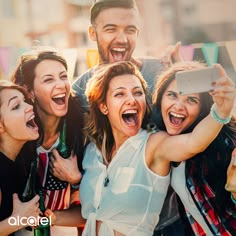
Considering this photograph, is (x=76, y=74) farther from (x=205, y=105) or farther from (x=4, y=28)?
(x=205, y=105)

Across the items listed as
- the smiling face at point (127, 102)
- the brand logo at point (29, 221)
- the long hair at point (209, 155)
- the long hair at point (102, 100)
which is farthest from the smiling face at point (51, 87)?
the brand logo at point (29, 221)

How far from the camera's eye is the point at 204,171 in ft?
10.1

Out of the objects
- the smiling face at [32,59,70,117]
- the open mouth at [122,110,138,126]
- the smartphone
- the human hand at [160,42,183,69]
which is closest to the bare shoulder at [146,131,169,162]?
the open mouth at [122,110,138,126]

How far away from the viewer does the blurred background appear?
3029 mm

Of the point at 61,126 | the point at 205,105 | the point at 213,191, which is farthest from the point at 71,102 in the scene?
the point at 213,191

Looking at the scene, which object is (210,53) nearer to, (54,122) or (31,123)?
(54,122)

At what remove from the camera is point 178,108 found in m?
2.99

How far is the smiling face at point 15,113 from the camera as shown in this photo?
120 inches

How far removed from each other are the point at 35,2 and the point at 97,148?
34.7 inches

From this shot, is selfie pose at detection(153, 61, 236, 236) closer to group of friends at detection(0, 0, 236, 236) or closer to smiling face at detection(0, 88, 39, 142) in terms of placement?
group of friends at detection(0, 0, 236, 236)

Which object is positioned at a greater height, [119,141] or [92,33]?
[92,33]

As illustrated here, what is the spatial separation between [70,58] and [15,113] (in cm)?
43

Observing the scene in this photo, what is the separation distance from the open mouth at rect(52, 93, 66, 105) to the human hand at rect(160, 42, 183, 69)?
574 millimetres

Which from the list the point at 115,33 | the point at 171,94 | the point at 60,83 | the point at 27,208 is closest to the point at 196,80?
the point at 171,94
